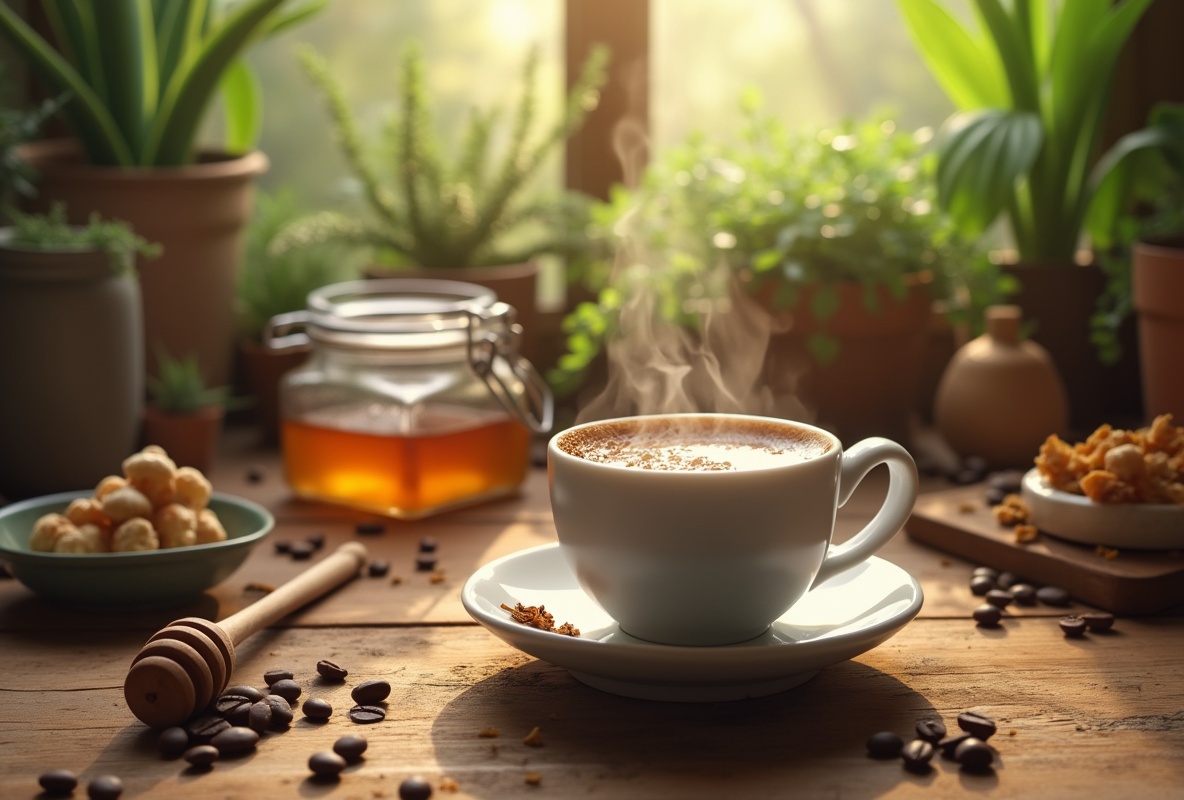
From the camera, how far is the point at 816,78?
2.43 m

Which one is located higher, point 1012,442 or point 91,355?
point 91,355

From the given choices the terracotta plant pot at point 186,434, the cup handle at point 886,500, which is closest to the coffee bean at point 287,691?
the cup handle at point 886,500

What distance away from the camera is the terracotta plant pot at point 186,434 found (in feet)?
5.81

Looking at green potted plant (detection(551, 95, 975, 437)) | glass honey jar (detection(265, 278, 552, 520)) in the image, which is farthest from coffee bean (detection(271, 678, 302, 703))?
green potted plant (detection(551, 95, 975, 437))

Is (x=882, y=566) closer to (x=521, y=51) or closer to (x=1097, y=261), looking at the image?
(x=1097, y=261)

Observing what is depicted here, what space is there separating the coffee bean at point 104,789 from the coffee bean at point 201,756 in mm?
55

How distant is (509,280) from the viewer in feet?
6.60

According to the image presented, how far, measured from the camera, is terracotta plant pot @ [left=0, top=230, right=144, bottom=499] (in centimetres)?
163

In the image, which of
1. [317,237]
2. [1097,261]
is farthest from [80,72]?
[1097,261]

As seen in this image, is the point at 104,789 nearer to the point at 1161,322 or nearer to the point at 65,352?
the point at 65,352

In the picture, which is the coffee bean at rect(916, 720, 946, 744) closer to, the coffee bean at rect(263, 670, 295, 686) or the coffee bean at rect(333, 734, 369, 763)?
the coffee bean at rect(333, 734, 369, 763)

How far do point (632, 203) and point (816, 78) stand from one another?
0.60 m

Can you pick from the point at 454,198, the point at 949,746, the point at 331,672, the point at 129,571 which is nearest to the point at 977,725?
the point at 949,746

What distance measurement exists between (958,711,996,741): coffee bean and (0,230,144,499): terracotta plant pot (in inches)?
44.8
